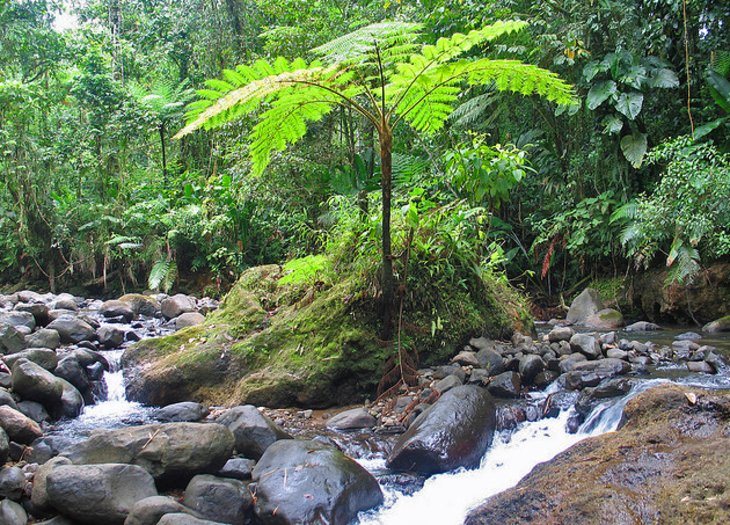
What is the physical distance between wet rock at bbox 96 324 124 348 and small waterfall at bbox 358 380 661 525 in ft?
13.6

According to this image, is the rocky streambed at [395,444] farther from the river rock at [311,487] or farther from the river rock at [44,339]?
the river rock at [44,339]

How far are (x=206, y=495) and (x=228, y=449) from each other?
0.35m

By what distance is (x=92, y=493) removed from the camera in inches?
109

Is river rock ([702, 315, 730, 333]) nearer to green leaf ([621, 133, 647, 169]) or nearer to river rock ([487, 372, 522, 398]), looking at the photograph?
green leaf ([621, 133, 647, 169])

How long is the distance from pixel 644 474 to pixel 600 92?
7.10 meters

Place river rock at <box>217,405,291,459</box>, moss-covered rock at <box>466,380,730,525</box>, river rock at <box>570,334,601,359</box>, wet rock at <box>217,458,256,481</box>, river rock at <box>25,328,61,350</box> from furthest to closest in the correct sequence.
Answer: river rock at <box>25,328,61,350</box> → river rock at <box>570,334,601,359</box> → river rock at <box>217,405,291,459</box> → wet rock at <box>217,458,256,481</box> → moss-covered rock at <box>466,380,730,525</box>

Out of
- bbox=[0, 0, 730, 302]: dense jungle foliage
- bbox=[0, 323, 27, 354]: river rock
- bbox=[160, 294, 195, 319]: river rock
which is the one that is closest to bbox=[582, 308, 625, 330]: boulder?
bbox=[0, 0, 730, 302]: dense jungle foliage

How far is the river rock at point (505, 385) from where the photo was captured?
13.9 feet

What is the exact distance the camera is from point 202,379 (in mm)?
4852

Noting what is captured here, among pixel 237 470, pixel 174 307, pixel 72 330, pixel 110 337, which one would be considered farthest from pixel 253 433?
pixel 174 307

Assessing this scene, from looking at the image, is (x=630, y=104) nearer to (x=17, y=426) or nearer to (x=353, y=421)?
(x=353, y=421)

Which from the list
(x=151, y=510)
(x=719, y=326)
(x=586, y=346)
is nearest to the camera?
(x=151, y=510)

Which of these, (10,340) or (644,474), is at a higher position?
(644,474)

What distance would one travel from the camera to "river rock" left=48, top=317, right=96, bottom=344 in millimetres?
6371
